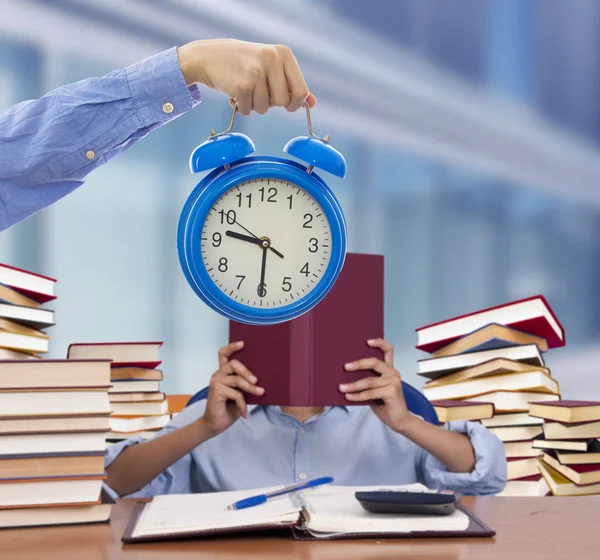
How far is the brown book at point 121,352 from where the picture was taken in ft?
6.40

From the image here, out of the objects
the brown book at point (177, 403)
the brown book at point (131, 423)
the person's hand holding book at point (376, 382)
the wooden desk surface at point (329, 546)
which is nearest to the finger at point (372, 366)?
the person's hand holding book at point (376, 382)

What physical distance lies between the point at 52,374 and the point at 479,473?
2.92 feet

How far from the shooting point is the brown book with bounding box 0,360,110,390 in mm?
1157

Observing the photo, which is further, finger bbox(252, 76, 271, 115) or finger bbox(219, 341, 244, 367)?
finger bbox(219, 341, 244, 367)

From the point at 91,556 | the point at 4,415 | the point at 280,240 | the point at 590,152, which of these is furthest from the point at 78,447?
the point at 590,152

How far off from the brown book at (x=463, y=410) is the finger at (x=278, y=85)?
1097 mm

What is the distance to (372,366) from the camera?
1.25 m

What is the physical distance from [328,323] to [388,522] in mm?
341

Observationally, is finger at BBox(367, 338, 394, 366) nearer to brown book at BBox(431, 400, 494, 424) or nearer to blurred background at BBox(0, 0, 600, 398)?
brown book at BBox(431, 400, 494, 424)

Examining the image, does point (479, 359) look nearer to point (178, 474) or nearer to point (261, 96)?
point (178, 474)

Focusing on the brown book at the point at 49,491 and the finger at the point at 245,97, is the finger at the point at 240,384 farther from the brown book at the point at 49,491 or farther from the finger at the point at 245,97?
the finger at the point at 245,97

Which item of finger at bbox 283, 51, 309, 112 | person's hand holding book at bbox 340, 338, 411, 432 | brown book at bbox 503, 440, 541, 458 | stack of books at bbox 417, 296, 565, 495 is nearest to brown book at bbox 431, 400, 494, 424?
stack of books at bbox 417, 296, 565, 495

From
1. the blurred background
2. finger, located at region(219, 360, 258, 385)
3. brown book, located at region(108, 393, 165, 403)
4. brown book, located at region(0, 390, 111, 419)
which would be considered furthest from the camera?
the blurred background

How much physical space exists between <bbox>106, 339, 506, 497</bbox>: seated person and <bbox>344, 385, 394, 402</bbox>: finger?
135 mm
